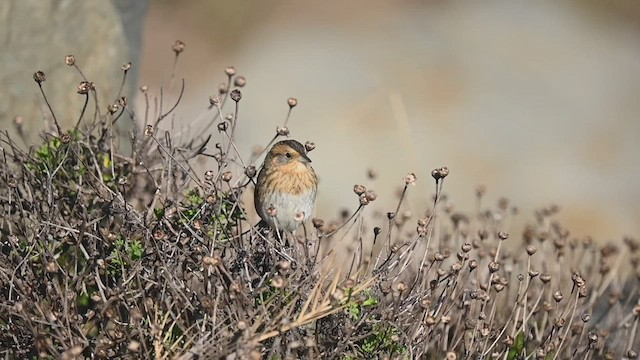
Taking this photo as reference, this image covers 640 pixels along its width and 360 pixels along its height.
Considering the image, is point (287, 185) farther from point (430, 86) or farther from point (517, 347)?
point (430, 86)

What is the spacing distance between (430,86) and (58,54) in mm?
4677

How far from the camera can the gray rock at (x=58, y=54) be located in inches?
219

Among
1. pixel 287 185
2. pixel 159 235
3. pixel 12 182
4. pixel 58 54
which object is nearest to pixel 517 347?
pixel 287 185

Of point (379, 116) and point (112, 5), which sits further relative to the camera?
point (379, 116)

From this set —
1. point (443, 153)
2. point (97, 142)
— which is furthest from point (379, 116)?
point (97, 142)

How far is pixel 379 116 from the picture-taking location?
9.04 metres

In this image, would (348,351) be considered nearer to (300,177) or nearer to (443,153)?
(300,177)

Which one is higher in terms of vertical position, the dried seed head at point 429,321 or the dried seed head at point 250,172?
the dried seed head at point 250,172

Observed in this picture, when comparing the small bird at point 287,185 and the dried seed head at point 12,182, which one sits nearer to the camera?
the dried seed head at point 12,182

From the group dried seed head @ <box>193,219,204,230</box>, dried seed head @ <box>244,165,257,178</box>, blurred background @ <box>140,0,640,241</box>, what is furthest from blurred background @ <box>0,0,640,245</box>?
dried seed head @ <box>193,219,204,230</box>

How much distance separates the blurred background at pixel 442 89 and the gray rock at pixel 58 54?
2.23 metres

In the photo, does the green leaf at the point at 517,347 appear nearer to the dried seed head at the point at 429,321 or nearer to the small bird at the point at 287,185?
the dried seed head at the point at 429,321

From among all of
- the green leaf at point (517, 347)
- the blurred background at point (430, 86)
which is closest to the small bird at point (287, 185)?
the green leaf at point (517, 347)

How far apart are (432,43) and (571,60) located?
1316 mm
